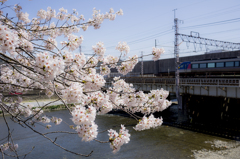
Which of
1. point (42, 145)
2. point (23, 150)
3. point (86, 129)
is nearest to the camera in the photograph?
point (86, 129)

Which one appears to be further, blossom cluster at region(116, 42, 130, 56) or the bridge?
the bridge

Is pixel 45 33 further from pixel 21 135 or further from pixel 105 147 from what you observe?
pixel 21 135

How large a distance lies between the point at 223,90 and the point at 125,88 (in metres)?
15.7

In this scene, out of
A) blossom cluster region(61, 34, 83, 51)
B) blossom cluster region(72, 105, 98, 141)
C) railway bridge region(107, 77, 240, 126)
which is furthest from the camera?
railway bridge region(107, 77, 240, 126)

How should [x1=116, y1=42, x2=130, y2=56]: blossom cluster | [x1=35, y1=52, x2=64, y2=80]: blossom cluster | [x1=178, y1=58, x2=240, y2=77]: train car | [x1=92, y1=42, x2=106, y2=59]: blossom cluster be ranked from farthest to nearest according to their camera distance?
[x1=178, y1=58, x2=240, y2=77]: train car < [x1=116, y1=42, x2=130, y2=56]: blossom cluster < [x1=92, y1=42, x2=106, y2=59]: blossom cluster < [x1=35, y1=52, x2=64, y2=80]: blossom cluster

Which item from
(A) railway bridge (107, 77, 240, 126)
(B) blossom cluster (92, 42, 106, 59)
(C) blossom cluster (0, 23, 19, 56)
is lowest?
→ (A) railway bridge (107, 77, 240, 126)

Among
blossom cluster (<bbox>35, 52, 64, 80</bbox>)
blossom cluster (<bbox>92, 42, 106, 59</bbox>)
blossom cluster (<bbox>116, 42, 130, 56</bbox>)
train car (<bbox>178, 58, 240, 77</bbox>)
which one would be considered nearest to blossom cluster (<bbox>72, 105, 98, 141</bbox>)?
blossom cluster (<bbox>35, 52, 64, 80</bbox>)

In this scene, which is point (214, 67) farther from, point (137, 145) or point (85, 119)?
point (85, 119)

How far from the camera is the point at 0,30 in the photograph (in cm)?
270

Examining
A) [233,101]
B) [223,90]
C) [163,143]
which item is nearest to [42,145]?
[163,143]

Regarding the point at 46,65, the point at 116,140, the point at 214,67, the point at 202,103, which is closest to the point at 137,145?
the point at 116,140

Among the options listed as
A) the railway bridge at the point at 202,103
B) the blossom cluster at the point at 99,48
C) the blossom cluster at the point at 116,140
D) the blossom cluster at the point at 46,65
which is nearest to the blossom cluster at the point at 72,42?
the blossom cluster at the point at 99,48

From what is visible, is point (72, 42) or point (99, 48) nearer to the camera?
point (72, 42)

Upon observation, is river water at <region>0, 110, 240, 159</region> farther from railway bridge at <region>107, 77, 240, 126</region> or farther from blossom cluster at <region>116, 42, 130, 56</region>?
blossom cluster at <region>116, 42, 130, 56</region>
